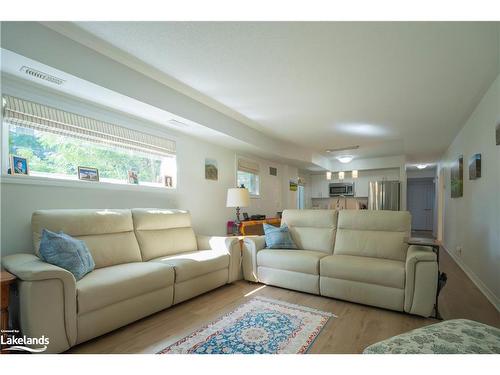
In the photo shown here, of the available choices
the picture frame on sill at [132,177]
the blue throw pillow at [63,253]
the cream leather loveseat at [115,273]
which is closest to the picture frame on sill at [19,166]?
the cream leather loveseat at [115,273]

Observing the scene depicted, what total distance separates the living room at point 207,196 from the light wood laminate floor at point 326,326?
0.07 feet

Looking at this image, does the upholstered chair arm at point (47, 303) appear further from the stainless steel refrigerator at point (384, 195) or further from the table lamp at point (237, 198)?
A: the stainless steel refrigerator at point (384, 195)

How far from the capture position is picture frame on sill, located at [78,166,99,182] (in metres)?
2.74

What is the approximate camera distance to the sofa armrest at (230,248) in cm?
332

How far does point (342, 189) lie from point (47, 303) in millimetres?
7456

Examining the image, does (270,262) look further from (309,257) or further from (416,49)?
(416,49)

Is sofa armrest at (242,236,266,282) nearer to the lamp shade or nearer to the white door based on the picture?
the lamp shade

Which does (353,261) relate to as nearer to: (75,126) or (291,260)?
(291,260)

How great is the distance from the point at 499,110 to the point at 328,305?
264cm

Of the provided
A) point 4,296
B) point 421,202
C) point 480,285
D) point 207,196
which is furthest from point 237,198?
point 421,202

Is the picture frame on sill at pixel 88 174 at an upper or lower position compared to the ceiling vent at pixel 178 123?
lower

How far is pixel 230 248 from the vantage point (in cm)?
333

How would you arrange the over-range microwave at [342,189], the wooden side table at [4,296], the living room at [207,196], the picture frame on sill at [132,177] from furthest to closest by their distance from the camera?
the over-range microwave at [342,189] < the picture frame on sill at [132,177] < the living room at [207,196] < the wooden side table at [4,296]

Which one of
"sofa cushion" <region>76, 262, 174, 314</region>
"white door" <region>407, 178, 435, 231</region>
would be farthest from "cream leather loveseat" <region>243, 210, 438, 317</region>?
"white door" <region>407, 178, 435, 231</region>
